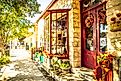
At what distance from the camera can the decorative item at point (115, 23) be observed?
176 inches

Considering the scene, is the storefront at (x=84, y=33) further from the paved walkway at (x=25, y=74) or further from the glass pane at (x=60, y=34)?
the paved walkway at (x=25, y=74)

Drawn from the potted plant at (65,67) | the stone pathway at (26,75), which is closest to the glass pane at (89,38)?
the potted plant at (65,67)

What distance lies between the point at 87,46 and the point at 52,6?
17.4ft

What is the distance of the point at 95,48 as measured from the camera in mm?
6797

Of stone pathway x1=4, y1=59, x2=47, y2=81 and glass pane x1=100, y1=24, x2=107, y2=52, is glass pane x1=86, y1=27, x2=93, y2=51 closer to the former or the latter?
glass pane x1=100, y1=24, x2=107, y2=52

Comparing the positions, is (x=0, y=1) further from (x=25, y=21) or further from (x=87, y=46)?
(x=25, y=21)

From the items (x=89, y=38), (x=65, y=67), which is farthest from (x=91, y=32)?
(x=65, y=67)

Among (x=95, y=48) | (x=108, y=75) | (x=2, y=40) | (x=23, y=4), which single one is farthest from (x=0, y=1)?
(x=2, y=40)

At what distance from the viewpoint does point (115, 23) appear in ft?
15.1

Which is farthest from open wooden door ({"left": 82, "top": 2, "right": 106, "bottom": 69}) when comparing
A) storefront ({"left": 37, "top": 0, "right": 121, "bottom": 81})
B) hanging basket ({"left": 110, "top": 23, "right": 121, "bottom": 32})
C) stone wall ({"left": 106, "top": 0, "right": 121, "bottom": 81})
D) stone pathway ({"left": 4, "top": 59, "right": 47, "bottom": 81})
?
stone pathway ({"left": 4, "top": 59, "right": 47, "bottom": 81})

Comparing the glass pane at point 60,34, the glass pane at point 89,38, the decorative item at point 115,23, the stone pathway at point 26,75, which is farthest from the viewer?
the glass pane at point 60,34

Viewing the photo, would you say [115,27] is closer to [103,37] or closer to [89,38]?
[103,37]

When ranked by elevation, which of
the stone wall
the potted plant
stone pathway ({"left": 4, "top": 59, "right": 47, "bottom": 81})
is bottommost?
stone pathway ({"left": 4, "top": 59, "right": 47, "bottom": 81})

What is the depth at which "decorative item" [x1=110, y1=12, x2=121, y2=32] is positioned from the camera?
4469mm
